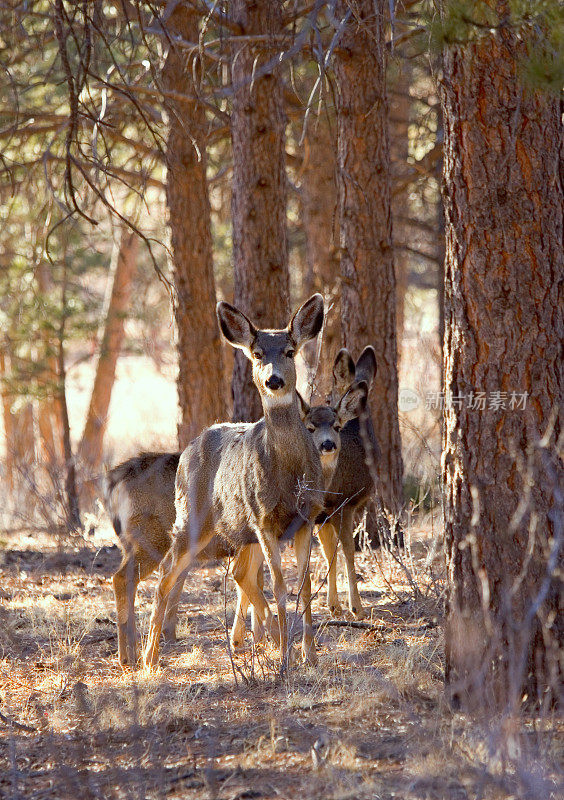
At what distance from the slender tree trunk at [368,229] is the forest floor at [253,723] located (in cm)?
262

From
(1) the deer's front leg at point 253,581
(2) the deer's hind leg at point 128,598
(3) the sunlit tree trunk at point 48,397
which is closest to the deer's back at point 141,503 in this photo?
(2) the deer's hind leg at point 128,598

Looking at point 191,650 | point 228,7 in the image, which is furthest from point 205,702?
point 228,7

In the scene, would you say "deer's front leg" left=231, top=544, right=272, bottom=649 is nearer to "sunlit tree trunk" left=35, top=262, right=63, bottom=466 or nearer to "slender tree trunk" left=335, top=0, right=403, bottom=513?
"slender tree trunk" left=335, top=0, right=403, bottom=513

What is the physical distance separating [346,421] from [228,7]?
451 cm

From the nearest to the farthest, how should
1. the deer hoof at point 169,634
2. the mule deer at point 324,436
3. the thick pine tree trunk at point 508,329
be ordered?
the thick pine tree trunk at point 508,329 < the mule deer at point 324,436 < the deer hoof at point 169,634

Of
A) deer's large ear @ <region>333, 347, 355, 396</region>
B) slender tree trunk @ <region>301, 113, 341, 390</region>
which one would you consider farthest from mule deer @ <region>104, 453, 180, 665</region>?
slender tree trunk @ <region>301, 113, 341, 390</region>

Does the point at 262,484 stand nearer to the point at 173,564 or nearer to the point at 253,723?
the point at 173,564

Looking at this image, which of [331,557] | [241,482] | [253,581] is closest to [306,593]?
[253,581]

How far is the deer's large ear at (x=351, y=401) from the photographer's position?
863cm

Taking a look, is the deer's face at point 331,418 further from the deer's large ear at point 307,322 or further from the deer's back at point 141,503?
the deer's back at point 141,503

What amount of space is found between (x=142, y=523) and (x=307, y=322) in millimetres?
1966

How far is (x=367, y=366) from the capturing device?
A: 9.35 meters

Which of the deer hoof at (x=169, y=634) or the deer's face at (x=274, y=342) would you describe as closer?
the deer's face at (x=274, y=342)

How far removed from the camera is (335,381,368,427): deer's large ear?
863 cm
